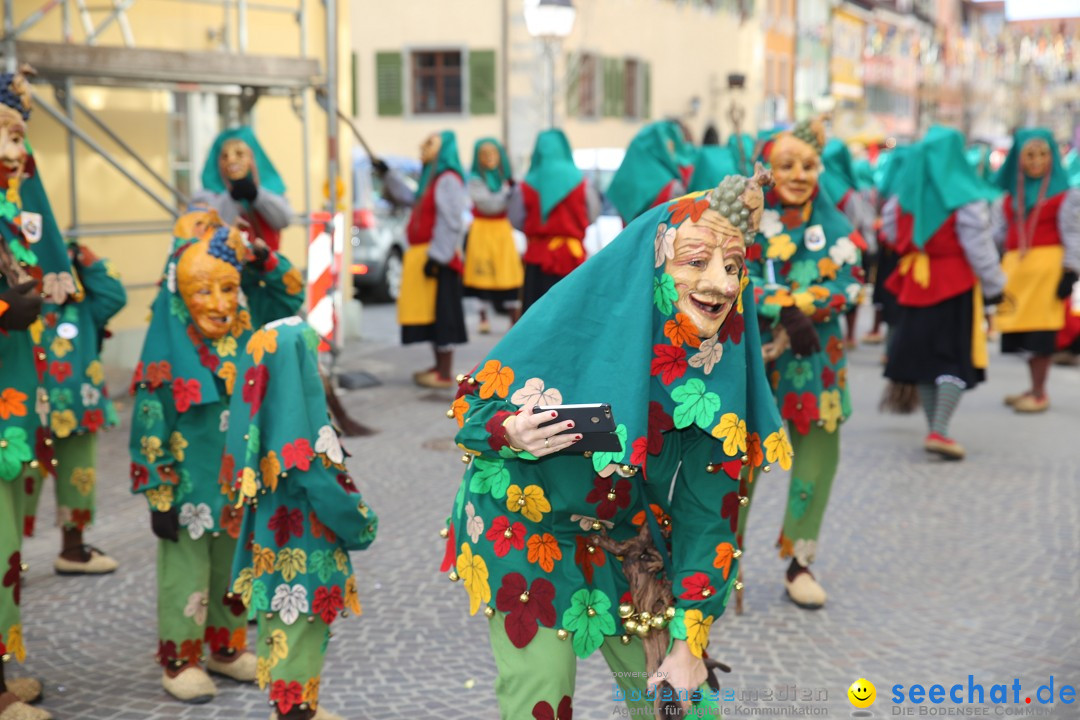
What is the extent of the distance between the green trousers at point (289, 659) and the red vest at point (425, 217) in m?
7.33

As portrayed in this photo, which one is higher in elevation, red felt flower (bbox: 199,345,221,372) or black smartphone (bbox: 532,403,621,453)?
black smartphone (bbox: 532,403,621,453)

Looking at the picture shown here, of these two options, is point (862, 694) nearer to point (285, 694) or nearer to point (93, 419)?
point (285, 694)

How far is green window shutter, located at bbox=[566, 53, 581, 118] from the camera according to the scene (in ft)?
91.4

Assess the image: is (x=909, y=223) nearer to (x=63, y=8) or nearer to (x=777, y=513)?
(x=777, y=513)

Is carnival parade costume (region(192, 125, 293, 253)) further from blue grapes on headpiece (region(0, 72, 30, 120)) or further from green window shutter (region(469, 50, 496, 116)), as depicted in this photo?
green window shutter (region(469, 50, 496, 116))

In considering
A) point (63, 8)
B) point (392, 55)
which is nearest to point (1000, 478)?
point (63, 8)

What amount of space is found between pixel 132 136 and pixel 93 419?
6.08 metres

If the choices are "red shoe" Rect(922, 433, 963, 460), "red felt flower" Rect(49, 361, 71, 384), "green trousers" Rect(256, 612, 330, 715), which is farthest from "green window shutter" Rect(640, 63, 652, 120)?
"green trousers" Rect(256, 612, 330, 715)

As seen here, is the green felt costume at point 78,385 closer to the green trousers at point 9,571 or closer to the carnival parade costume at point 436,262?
the green trousers at point 9,571

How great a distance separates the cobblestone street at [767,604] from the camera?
4.70 m

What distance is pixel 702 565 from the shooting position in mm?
Result: 2939

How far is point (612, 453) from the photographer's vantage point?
283 cm

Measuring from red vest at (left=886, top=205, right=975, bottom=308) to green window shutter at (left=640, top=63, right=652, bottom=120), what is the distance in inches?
952

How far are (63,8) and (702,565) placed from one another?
8.51m
